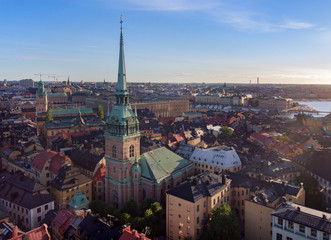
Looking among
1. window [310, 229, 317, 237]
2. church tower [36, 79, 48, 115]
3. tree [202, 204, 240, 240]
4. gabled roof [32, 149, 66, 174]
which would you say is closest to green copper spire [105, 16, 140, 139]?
gabled roof [32, 149, 66, 174]

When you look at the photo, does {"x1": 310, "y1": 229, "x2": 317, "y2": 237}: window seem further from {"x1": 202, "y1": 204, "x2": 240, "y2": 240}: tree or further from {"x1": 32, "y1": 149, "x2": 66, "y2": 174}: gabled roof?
{"x1": 32, "y1": 149, "x2": 66, "y2": 174}: gabled roof

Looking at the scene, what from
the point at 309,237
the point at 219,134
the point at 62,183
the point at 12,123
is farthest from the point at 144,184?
the point at 12,123

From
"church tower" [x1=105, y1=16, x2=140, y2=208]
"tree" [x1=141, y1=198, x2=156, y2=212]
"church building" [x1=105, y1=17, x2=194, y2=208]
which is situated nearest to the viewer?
"tree" [x1=141, y1=198, x2=156, y2=212]

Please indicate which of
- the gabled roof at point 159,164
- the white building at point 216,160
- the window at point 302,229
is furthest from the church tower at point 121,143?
the window at point 302,229

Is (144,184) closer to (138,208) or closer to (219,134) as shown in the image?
(138,208)

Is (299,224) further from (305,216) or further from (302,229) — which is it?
(305,216)

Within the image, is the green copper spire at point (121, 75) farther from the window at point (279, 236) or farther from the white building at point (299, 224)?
the window at point (279, 236)
